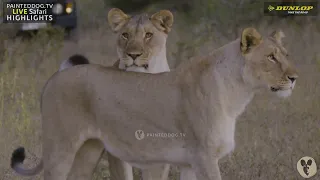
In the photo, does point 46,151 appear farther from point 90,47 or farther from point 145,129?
point 90,47

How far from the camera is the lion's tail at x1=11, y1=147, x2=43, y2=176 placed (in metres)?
4.13

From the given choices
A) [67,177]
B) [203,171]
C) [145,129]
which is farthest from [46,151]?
[203,171]

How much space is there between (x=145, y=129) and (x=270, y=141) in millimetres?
1286

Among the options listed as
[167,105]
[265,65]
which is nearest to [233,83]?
[265,65]

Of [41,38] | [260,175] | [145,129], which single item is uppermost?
[41,38]

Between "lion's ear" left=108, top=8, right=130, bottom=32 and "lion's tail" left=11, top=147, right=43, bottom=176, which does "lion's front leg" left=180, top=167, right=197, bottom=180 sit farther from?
"lion's ear" left=108, top=8, right=130, bottom=32

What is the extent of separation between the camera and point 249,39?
3605mm

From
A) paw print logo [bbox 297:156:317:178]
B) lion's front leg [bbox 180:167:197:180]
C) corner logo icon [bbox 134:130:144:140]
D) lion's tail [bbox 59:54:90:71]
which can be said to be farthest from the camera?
paw print logo [bbox 297:156:317:178]

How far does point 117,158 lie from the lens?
4.16m

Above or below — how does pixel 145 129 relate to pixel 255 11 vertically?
below

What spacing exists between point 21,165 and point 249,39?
1346 mm

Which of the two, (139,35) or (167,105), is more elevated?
(139,35)

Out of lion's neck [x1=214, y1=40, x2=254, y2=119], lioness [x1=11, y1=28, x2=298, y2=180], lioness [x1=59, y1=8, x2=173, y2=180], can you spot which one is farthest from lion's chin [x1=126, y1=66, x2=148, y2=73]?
lion's neck [x1=214, y1=40, x2=254, y2=119]

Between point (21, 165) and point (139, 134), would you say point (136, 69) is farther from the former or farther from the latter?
point (21, 165)
